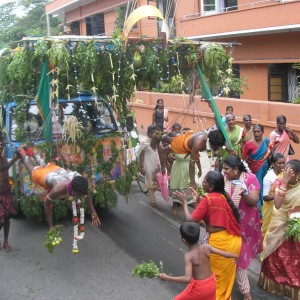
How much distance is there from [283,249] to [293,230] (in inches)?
12.3

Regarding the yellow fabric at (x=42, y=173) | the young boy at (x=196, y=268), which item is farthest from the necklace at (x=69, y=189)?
the young boy at (x=196, y=268)

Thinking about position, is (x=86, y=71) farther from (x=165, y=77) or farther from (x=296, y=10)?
(x=296, y=10)

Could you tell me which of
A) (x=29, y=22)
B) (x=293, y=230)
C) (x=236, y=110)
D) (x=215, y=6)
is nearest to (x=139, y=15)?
(x=293, y=230)

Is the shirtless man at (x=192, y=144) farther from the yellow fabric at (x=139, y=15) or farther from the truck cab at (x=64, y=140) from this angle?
the yellow fabric at (x=139, y=15)

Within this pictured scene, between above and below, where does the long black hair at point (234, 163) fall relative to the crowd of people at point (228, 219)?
above

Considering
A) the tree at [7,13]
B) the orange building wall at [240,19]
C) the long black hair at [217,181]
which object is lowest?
the long black hair at [217,181]

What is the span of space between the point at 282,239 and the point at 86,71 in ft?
10.5

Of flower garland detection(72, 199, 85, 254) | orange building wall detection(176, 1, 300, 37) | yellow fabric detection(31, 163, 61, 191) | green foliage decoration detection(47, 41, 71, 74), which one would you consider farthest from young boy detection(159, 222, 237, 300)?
orange building wall detection(176, 1, 300, 37)

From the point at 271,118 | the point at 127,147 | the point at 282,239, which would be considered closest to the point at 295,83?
the point at 271,118

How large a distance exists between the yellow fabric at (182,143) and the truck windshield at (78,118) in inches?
53.0

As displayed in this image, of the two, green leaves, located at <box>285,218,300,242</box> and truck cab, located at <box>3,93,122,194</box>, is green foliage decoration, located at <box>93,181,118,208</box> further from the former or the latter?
green leaves, located at <box>285,218,300,242</box>

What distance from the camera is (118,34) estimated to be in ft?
20.0

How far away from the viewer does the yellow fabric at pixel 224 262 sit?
414 centimetres

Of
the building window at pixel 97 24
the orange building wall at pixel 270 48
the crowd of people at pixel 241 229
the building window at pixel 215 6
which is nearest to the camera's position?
the crowd of people at pixel 241 229
